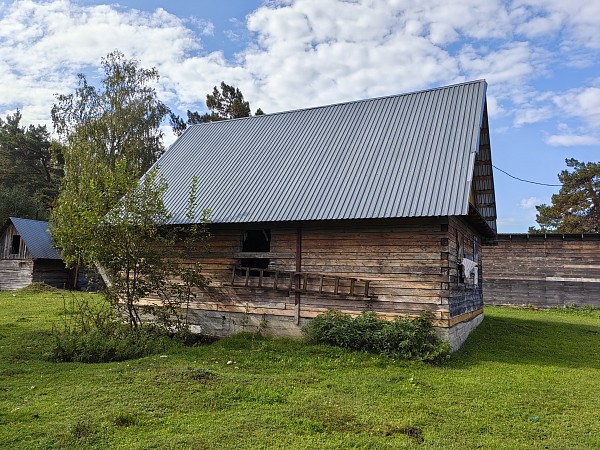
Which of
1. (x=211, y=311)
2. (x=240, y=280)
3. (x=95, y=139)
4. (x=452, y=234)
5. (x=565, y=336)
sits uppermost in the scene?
(x=95, y=139)

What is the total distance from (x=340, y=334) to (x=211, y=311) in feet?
13.8

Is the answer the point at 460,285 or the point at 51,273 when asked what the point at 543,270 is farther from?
the point at 51,273

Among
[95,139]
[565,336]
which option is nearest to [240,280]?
[565,336]

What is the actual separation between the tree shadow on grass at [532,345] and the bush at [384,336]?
631mm

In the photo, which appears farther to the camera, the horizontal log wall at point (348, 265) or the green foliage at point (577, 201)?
the green foliage at point (577, 201)

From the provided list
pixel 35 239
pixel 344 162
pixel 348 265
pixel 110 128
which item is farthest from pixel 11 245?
pixel 348 265

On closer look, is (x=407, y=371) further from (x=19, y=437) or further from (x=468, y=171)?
(x=19, y=437)

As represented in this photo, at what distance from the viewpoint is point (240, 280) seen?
12344 mm

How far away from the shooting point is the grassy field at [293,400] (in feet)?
18.0

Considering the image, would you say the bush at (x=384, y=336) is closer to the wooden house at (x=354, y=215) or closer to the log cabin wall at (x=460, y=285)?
the wooden house at (x=354, y=215)

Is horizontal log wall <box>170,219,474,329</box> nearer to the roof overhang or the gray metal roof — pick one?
the roof overhang

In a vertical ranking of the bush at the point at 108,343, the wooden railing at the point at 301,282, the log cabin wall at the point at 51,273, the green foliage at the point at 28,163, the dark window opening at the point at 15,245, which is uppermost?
the green foliage at the point at 28,163

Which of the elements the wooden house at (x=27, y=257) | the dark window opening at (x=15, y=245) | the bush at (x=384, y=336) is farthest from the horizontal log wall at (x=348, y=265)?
the dark window opening at (x=15, y=245)

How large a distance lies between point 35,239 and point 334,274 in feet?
85.2
